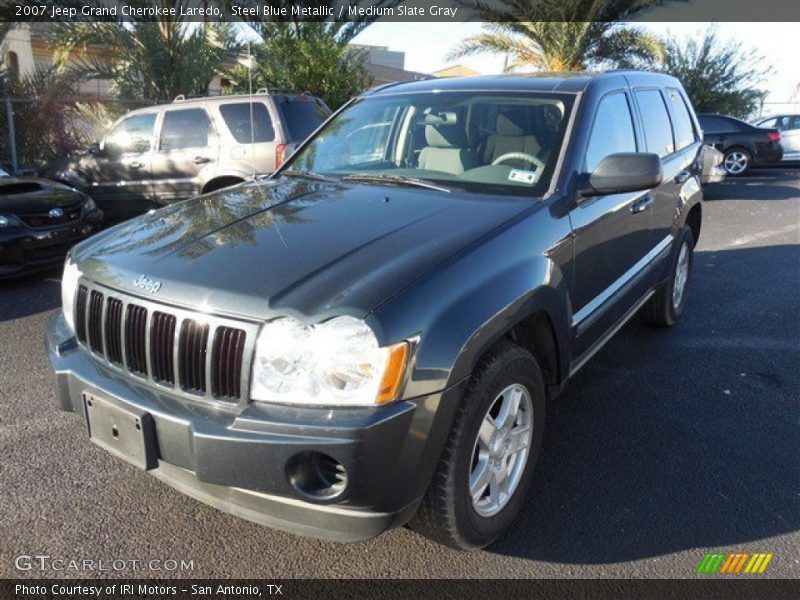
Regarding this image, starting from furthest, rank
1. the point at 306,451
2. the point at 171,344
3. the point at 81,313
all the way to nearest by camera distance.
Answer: the point at 81,313 < the point at 171,344 < the point at 306,451

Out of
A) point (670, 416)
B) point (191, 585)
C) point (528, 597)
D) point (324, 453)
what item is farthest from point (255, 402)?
point (670, 416)

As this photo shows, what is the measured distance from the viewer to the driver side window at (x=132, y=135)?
8453 mm

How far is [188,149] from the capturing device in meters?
8.09

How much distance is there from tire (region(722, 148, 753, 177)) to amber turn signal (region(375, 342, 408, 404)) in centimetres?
1567

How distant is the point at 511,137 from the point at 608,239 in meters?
0.72

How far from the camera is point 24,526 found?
8.71ft

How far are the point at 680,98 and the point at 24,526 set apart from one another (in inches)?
203

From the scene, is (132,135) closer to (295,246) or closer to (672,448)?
(295,246)

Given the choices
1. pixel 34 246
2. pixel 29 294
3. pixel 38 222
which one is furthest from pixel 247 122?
pixel 29 294

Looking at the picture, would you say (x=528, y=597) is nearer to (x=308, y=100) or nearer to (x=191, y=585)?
(x=191, y=585)

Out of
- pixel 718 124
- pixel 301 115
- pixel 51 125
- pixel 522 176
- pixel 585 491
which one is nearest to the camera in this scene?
pixel 585 491

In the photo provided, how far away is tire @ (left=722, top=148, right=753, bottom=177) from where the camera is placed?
15328 millimetres

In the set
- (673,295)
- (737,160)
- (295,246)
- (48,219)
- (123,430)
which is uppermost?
(295,246)

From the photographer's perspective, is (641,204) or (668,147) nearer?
(641,204)
